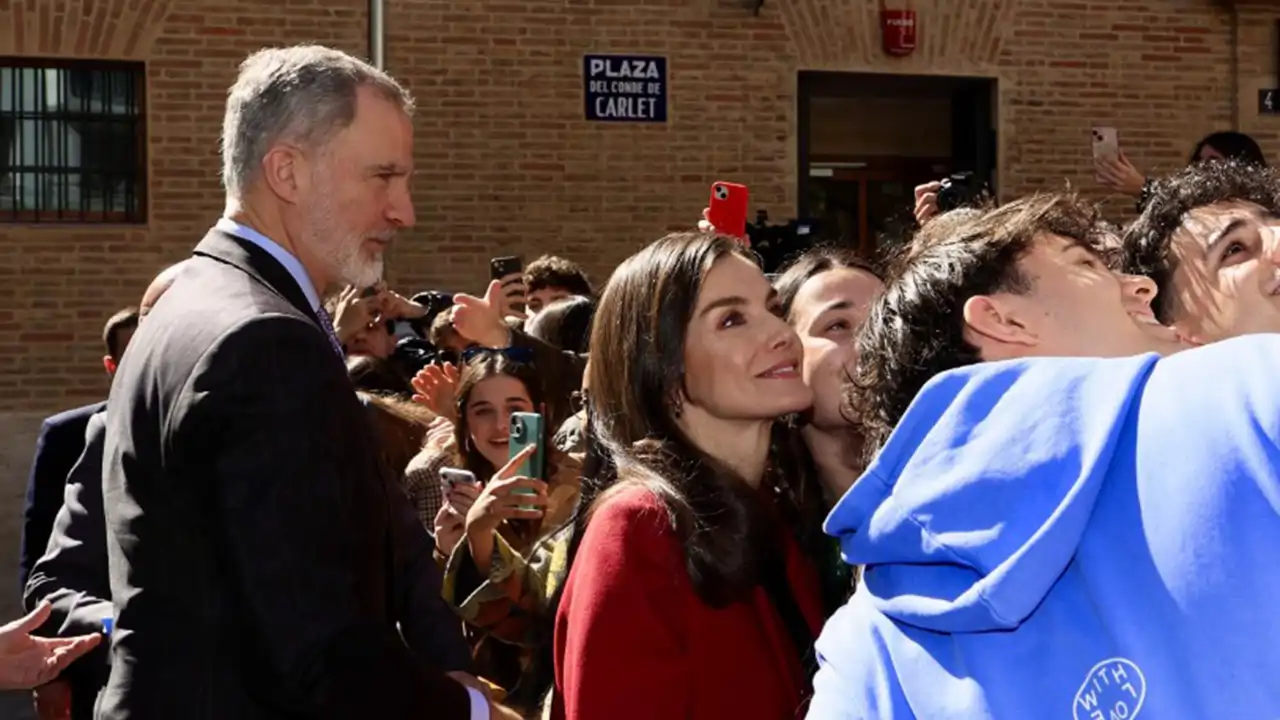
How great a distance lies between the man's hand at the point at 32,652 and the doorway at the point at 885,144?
916 cm

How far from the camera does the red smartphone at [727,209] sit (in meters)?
3.95

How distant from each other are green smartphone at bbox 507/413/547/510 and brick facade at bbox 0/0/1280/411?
711 cm

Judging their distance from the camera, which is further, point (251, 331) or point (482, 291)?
point (482, 291)

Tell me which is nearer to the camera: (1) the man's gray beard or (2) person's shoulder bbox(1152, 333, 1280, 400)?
(2) person's shoulder bbox(1152, 333, 1280, 400)

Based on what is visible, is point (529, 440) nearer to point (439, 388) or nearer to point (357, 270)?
point (357, 270)

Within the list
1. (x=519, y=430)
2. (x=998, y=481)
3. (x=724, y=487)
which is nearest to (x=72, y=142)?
(x=519, y=430)

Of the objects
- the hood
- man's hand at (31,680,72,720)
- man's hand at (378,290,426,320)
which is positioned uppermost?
man's hand at (378,290,426,320)

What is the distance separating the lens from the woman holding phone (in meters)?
3.57

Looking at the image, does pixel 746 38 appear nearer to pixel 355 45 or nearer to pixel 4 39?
pixel 355 45

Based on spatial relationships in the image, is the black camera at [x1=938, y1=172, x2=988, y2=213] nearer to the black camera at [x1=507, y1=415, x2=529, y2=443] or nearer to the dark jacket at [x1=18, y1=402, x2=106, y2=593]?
the black camera at [x1=507, y1=415, x2=529, y2=443]

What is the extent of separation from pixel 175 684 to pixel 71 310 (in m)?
8.69

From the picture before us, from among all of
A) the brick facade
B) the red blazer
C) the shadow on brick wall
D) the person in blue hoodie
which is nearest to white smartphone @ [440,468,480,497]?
the red blazer

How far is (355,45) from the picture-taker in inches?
423

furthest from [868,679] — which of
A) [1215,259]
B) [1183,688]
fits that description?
[1215,259]
